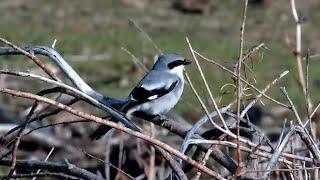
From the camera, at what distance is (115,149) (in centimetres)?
981

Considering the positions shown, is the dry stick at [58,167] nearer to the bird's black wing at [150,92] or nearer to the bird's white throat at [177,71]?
the bird's black wing at [150,92]

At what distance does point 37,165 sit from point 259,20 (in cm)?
1502

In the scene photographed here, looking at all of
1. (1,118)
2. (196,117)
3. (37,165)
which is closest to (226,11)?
(196,117)

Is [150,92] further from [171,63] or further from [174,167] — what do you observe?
[174,167]

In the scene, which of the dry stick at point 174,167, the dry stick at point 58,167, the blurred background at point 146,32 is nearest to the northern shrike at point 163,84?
the dry stick at point 58,167

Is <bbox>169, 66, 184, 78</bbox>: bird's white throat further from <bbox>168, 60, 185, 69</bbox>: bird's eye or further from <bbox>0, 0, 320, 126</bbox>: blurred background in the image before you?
<bbox>0, 0, 320, 126</bbox>: blurred background

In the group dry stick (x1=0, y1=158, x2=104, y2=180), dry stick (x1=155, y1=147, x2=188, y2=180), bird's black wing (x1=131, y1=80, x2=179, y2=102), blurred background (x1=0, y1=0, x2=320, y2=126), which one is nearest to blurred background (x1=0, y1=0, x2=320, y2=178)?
blurred background (x1=0, y1=0, x2=320, y2=126)

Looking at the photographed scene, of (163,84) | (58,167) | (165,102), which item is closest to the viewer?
(58,167)

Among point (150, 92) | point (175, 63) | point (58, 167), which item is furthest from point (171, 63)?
point (58, 167)

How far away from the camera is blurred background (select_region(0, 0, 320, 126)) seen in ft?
47.6

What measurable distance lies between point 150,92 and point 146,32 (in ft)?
33.4

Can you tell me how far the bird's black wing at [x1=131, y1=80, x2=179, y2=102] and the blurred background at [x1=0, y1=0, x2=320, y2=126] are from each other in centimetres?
675

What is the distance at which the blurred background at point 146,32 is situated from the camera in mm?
14508

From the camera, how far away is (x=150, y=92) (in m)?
6.34
